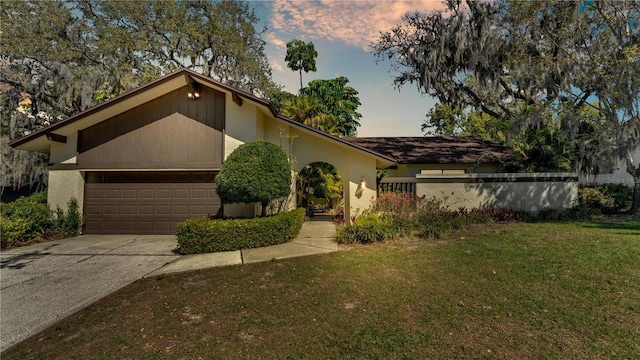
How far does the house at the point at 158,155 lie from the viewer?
9.37 metres

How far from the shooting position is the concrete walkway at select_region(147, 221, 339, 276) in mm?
5816

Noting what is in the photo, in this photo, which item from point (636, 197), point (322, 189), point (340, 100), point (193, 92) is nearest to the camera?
point (193, 92)

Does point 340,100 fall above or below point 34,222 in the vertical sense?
above

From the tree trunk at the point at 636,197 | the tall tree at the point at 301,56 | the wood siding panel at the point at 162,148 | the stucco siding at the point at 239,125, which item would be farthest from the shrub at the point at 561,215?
the tall tree at the point at 301,56

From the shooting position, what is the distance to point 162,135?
9523 mm

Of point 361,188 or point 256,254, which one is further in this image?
point 361,188

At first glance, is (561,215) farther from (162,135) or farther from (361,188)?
(162,135)

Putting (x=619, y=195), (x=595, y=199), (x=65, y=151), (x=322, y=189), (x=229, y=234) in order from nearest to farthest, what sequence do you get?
(x=229, y=234), (x=65, y=151), (x=595, y=199), (x=619, y=195), (x=322, y=189)

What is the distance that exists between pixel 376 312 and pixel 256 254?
378 cm

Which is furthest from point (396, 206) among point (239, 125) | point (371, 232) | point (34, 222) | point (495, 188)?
point (34, 222)

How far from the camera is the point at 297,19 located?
1261 cm

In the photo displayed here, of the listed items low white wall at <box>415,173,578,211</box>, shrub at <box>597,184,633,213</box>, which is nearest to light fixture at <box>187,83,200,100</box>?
low white wall at <box>415,173,578,211</box>

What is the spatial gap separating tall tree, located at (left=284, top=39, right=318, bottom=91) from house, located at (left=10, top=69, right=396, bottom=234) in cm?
2114

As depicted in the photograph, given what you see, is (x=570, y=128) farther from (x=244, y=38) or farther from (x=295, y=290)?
(x=244, y=38)
